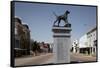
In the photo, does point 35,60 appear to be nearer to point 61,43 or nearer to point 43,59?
point 43,59

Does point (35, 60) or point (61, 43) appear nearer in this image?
point (35, 60)

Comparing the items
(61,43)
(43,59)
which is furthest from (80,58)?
(43,59)

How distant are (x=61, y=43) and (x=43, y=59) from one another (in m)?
0.27

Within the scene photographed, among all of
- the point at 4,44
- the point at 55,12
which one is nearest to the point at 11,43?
the point at 4,44

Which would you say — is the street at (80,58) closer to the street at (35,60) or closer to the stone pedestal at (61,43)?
the stone pedestal at (61,43)

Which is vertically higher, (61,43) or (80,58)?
(61,43)

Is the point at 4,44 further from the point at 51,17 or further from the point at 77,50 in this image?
the point at 77,50

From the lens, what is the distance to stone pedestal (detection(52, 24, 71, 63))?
2.30 meters

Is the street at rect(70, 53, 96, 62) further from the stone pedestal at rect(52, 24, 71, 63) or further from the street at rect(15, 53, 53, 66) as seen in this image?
the street at rect(15, 53, 53, 66)

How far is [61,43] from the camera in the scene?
233 cm

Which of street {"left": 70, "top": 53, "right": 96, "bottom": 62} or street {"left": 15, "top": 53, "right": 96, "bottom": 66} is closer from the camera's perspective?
street {"left": 15, "top": 53, "right": 96, "bottom": 66}

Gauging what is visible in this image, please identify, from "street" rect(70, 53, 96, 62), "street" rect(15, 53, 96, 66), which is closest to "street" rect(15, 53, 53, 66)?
"street" rect(15, 53, 96, 66)

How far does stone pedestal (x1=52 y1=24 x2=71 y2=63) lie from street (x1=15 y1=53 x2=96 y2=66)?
0.20 feet

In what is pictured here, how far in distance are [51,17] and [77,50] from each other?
1.59 ft
